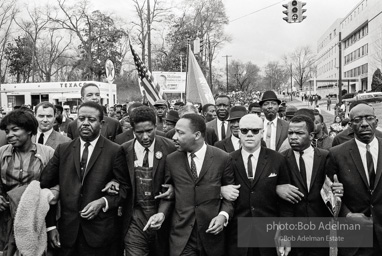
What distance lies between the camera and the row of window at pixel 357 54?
73.2 meters

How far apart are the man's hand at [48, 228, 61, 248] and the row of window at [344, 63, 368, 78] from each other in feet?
247

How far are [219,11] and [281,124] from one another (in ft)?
137

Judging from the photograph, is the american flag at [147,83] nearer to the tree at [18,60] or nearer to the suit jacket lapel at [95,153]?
the suit jacket lapel at [95,153]

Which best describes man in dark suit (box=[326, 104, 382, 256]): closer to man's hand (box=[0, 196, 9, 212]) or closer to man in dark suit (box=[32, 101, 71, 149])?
man's hand (box=[0, 196, 9, 212])

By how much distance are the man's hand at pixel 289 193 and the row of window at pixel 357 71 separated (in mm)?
74231

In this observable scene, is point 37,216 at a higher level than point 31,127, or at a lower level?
lower

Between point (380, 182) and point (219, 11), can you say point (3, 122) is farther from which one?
point (219, 11)

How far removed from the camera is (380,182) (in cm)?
437

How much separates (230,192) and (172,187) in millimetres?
611

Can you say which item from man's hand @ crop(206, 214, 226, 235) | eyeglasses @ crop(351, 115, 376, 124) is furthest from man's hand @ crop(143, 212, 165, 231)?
eyeglasses @ crop(351, 115, 376, 124)

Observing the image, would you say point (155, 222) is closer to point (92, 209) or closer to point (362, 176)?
point (92, 209)

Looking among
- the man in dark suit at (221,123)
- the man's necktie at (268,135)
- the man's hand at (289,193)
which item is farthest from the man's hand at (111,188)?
the man in dark suit at (221,123)

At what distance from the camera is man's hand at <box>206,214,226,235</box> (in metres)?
4.19

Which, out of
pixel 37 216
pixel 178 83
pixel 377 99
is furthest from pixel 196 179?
pixel 377 99
